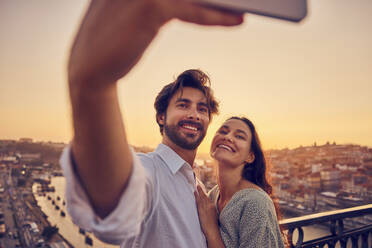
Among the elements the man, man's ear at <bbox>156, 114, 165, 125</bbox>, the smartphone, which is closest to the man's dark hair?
man's ear at <bbox>156, 114, 165, 125</bbox>

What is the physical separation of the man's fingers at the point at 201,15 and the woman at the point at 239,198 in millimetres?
994

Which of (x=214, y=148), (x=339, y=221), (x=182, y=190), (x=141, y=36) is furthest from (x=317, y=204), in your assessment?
(x=141, y=36)

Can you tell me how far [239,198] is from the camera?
1482mm

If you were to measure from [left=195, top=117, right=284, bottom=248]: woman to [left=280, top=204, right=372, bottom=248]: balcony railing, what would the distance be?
345 mm

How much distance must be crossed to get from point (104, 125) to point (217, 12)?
0.20m

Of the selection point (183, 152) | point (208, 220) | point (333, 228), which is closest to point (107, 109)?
point (208, 220)

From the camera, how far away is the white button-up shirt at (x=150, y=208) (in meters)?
0.41

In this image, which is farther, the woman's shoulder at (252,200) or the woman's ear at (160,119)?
the woman's ear at (160,119)

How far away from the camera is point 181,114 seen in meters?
1.43

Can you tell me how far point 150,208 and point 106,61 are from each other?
0.65 m

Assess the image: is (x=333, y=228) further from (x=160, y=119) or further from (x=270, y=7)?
(x=270, y=7)

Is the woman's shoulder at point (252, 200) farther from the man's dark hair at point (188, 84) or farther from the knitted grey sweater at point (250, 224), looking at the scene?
the man's dark hair at point (188, 84)

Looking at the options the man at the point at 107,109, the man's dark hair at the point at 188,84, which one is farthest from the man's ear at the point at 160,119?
the man at the point at 107,109

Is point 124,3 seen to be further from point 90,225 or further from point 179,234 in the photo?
point 179,234
